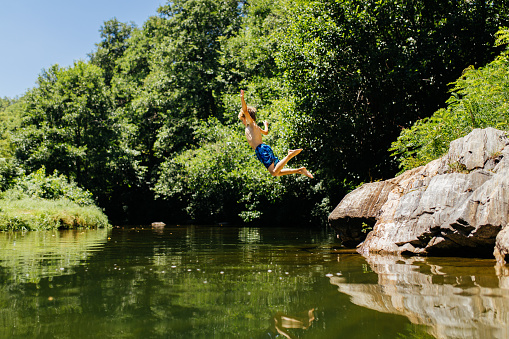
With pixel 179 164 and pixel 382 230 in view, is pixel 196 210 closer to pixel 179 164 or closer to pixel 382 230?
pixel 179 164

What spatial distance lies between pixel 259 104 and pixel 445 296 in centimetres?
2267

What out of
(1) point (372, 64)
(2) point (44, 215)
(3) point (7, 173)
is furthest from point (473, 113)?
(3) point (7, 173)

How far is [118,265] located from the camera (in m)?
6.69

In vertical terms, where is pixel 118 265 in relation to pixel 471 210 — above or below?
below

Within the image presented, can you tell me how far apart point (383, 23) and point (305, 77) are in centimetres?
374

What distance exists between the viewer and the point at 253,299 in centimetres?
426

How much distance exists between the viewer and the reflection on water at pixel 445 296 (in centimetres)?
310

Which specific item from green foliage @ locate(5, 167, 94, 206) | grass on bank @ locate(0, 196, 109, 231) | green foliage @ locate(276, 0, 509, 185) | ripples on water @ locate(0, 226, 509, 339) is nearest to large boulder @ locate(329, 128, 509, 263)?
Answer: ripples on water @ locate(0, 226, 509, 339)

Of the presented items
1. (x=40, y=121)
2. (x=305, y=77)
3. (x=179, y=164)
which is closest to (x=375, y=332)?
(x=305, y=77)

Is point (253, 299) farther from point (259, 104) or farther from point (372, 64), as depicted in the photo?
point (259, 104)

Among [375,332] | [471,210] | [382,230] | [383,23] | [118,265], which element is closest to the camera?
[375,332]

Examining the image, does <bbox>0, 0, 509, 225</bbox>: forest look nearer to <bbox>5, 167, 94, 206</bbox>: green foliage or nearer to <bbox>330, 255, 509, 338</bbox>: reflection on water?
<bbox>5, 167, 94, 206</bbox>: green foliage

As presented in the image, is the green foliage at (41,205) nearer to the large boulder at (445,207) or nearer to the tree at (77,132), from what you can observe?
the tree at (77,132)

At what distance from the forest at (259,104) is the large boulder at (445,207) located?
5.65 ft
